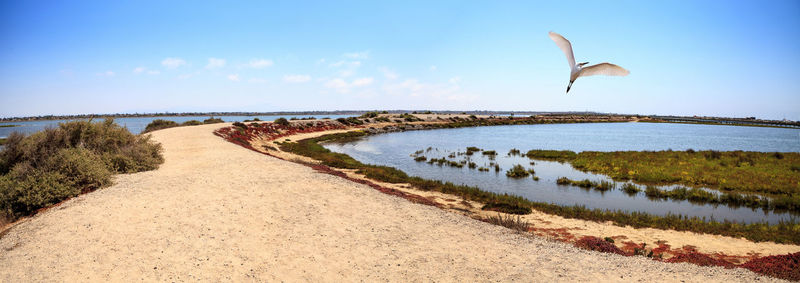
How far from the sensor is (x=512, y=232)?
1188 cm

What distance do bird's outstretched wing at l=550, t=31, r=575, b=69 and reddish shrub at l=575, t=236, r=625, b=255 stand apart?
561 centimetres

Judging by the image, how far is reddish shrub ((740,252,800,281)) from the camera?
855 centimetres

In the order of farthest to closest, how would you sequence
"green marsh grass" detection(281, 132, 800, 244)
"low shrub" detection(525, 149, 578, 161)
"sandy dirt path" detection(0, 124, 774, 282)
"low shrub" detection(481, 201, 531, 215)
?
"low shrub" detection(525, 149, 578, 161) → "low shrub" detection(481, 201, 531, 215) → "green marsh grass" detection(281, 132, 800, 244) → "sandy dirt path" detection(0, 124, 774, 282)

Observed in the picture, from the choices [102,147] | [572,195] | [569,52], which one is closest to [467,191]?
[572,195]

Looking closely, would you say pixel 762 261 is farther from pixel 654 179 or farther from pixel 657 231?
pixel 654 179

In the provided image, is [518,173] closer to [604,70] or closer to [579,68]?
[604,70]

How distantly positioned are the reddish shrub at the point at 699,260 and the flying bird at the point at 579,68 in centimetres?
552

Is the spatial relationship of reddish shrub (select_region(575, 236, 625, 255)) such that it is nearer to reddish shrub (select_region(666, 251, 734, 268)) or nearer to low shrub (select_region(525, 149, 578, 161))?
reddish shrub (select_region(666, 251, 734, 268))

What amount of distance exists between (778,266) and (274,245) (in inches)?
521

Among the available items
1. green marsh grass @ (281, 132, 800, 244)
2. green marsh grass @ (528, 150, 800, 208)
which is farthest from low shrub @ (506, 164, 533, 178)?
green marsh grass @ (281, 132, 800, 244)

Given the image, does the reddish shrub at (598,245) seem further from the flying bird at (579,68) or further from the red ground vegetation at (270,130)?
the red ground vegetation at (270,130)

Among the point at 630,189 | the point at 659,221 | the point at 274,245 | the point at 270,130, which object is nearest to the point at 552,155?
the point at 630,189

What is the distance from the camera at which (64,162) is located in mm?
14086

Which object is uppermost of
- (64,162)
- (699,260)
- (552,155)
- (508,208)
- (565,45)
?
(565,45)
